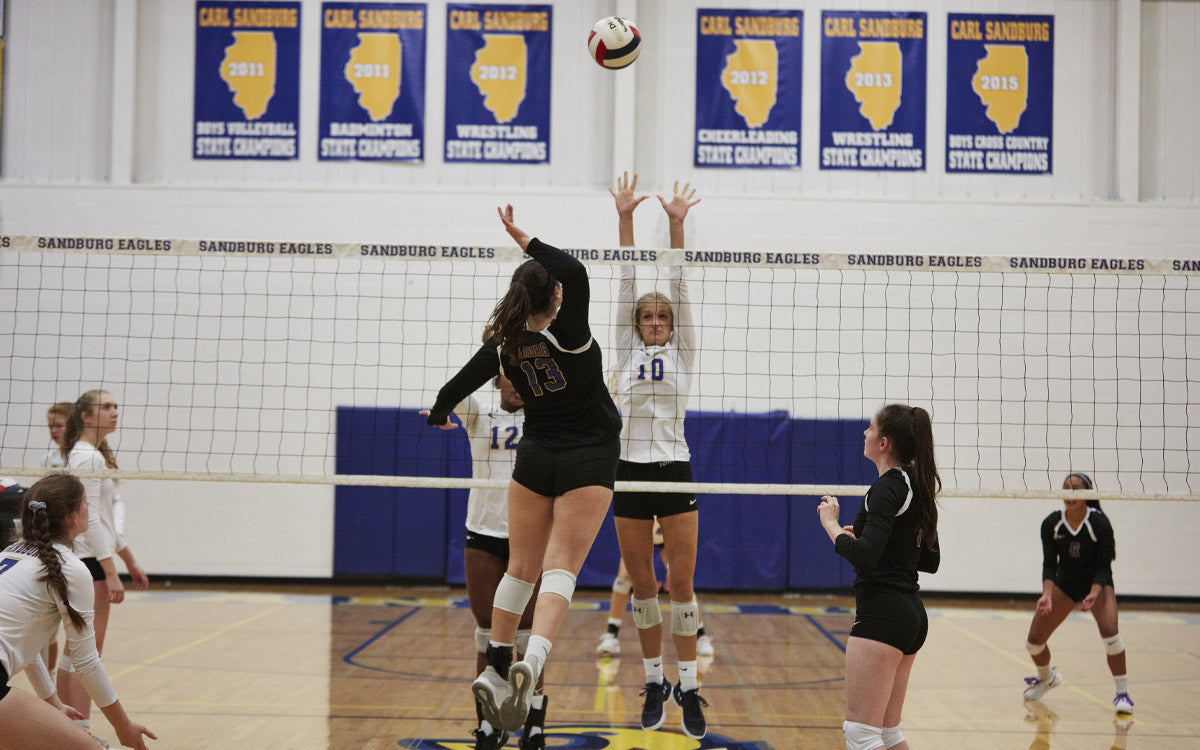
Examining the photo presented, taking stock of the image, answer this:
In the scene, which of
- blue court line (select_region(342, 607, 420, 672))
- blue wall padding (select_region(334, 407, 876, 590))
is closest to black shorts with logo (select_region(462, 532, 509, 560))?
blue court line (select_region(342, 607, 420, 672))

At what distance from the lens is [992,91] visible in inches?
473

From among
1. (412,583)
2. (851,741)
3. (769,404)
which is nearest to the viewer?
(851,741)

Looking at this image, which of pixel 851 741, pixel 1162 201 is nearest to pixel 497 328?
pixel 851 741

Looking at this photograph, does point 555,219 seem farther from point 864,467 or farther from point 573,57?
point 864,467

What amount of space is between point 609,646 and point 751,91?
273 inches

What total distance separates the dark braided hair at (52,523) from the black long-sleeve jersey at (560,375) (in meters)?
1.43

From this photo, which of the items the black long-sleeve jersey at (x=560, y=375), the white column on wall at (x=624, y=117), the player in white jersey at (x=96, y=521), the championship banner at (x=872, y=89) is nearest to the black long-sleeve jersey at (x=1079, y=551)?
the black long-sleeve jersey at (x=560, y=375)

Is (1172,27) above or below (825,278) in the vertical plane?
above

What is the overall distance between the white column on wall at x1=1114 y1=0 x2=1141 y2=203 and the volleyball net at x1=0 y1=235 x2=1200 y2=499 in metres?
1.29

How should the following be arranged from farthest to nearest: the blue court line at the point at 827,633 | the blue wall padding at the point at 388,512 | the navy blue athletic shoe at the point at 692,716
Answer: the blue wall padding at the point at 388,512 → the blue court line at the point at 827,633 → the navy blue athletic shoe at the point at 692,716

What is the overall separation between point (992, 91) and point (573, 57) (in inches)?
195

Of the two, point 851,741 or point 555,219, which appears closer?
point 851,741

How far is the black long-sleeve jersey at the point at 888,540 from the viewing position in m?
3.53

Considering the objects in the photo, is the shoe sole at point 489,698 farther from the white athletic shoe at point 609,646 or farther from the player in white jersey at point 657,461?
the white athletic shoe at point 609,646
